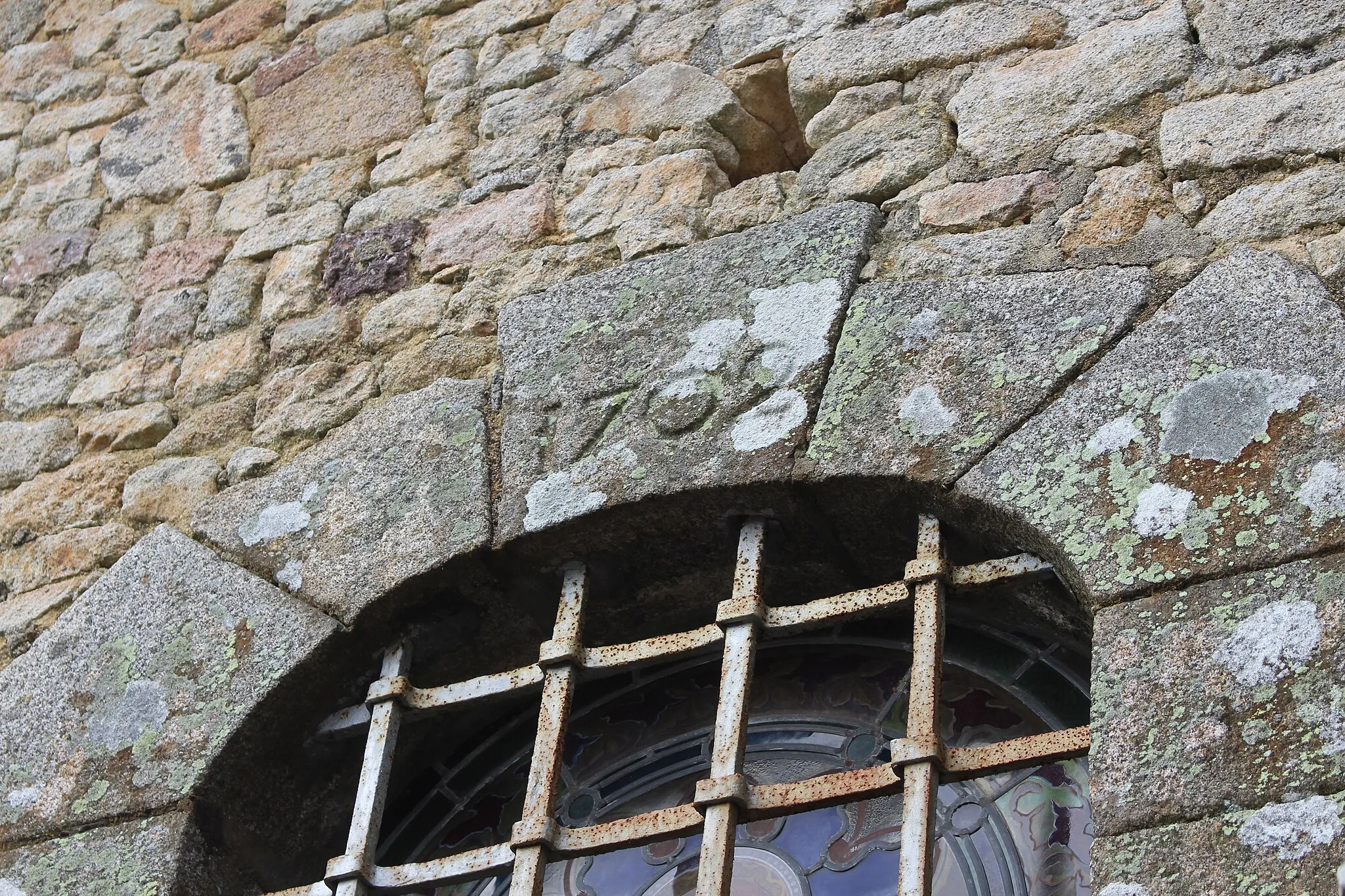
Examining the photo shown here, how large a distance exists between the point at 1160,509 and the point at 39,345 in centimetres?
225

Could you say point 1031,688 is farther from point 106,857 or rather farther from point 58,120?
point 58,120

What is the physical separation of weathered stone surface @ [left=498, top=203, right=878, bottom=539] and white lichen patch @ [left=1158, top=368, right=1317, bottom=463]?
0.49 m

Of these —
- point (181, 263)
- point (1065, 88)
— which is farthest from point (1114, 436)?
point (181, 263)

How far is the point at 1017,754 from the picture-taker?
1700 millimetres

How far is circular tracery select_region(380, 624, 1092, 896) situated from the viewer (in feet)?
6.27

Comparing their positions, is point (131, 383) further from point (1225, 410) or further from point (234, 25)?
point (1225, 410)

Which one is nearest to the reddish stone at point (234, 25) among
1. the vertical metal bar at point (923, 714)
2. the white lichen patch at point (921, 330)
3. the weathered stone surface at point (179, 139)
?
the weathered stone surface at point (179, 139)

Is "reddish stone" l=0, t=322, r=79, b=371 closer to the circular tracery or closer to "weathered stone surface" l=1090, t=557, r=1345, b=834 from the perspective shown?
the circular tracery

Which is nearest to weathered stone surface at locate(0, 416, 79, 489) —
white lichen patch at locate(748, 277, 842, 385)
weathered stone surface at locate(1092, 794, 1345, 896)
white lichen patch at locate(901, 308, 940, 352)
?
white lichen patch at locate(748, 277, 842, 385)

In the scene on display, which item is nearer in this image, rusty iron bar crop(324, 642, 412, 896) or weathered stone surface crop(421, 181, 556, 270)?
rusty iron bar crop(324, 642, 412, 896)

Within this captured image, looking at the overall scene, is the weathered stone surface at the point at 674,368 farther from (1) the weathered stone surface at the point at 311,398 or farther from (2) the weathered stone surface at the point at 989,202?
(1) the weathered stone surface at the point at 311,398

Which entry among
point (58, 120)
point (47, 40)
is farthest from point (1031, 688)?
point (47, 40)

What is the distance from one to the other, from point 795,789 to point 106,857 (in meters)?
0.96

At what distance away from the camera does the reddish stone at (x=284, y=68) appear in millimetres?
3232
